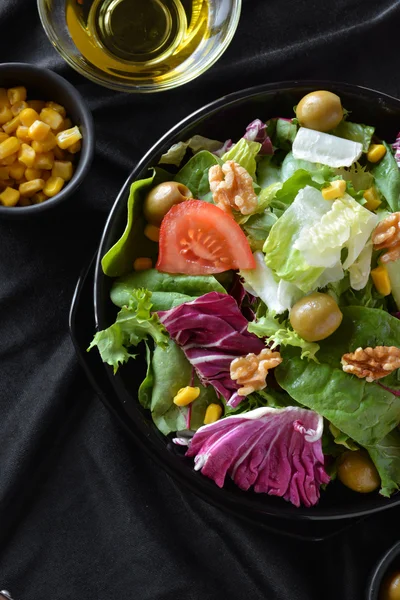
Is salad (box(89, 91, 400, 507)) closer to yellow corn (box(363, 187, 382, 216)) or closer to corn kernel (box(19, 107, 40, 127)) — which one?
yellow corn (box(363, 187, 382, 216))

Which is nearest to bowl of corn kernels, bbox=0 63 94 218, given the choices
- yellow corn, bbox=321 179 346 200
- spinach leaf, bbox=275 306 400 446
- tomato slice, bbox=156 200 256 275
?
tomato slice, bbox=156 200 256 275

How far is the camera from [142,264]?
59.7 inches

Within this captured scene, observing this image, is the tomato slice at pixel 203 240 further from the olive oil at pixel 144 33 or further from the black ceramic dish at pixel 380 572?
the black ceramic dish at pixel 380 572

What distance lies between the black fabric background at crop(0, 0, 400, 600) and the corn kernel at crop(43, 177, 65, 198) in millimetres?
102

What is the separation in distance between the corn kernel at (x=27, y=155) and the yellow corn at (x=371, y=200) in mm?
698

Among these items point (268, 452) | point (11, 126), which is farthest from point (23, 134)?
point (268, 452)

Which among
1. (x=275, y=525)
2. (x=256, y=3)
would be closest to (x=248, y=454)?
(x=275, y=525)

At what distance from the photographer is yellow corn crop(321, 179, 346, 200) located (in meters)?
1.41

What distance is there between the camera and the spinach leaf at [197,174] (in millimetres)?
1512

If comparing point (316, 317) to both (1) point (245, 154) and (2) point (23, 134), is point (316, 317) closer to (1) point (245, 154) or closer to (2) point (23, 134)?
(1) point (245, 154)

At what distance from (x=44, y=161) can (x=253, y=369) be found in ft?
2.07

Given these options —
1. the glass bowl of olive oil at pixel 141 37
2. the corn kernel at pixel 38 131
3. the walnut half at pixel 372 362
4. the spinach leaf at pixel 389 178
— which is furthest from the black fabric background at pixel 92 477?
the walnut half at pixel 372 362

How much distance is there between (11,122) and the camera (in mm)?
1605

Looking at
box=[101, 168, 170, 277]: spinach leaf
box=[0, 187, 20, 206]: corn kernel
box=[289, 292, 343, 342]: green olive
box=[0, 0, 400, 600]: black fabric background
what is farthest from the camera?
box=[0, 0, 400, 600]: black fabric background
